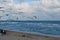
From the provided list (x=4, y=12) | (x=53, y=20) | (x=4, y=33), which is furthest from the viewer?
(x=53, y=20)

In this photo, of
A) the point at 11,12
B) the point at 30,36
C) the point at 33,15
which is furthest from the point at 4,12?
the point at 30,36

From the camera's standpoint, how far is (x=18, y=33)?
1.40 metres

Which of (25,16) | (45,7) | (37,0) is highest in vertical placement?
(37,0)

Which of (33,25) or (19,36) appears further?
(33,25)

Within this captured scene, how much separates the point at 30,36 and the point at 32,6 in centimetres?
102

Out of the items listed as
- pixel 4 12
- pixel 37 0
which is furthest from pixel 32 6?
pixel 4 12

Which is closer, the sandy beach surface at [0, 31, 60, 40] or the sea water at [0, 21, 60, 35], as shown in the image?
the sandy beach surface at [0, 31, 60, 40]

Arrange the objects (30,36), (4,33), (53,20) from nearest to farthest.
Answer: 1. (30,36)
2. (4,33)
3. (53,20)

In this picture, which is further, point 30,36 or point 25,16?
point 25,16

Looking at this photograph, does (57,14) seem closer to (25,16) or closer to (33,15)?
(33,15)

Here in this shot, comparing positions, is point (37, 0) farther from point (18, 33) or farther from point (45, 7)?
point (18, 33)

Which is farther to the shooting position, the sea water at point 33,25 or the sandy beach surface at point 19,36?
the sea water at point 33,25

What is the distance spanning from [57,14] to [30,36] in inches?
41.5

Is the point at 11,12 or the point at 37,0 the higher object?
the point at 37,0
